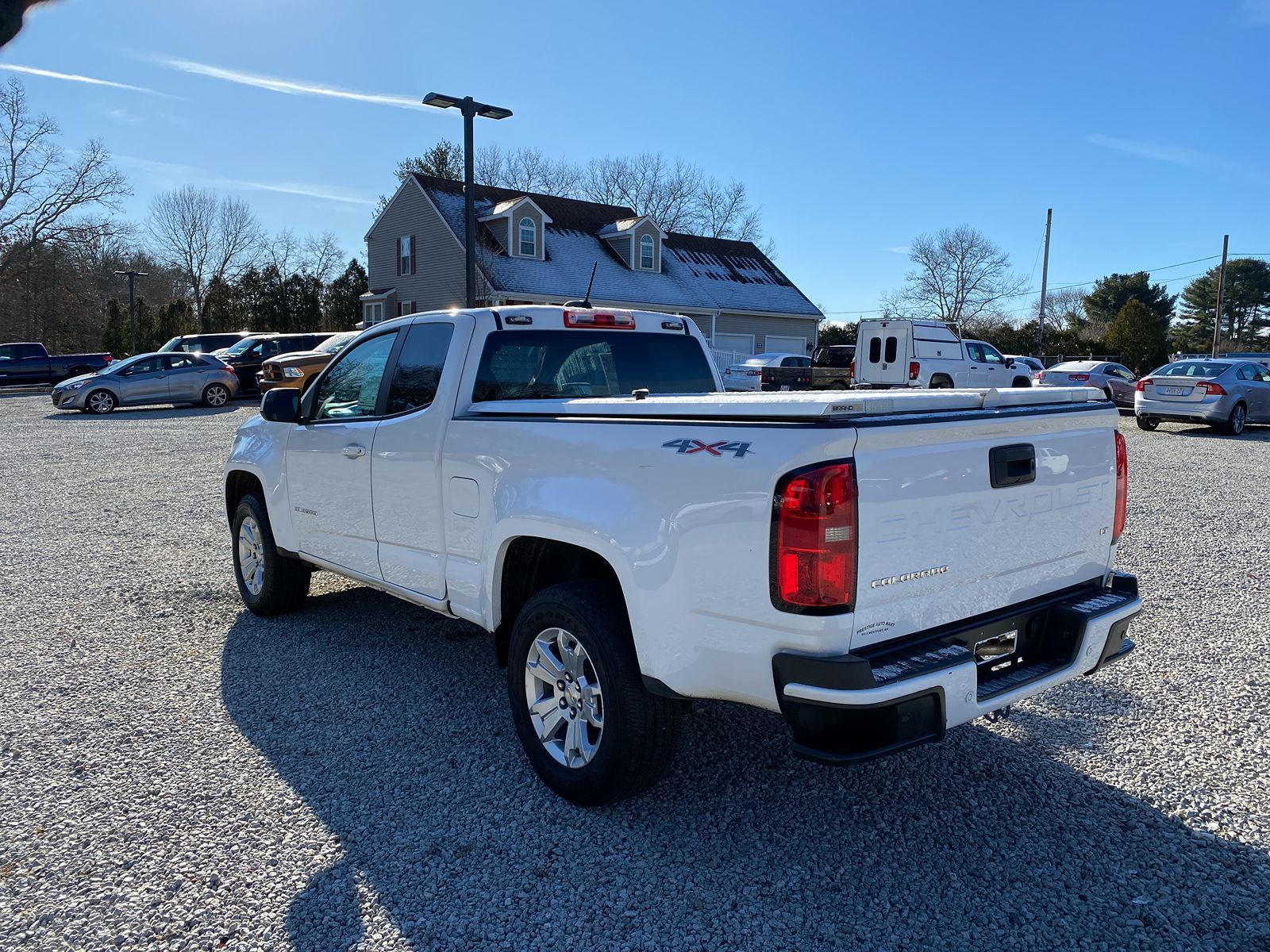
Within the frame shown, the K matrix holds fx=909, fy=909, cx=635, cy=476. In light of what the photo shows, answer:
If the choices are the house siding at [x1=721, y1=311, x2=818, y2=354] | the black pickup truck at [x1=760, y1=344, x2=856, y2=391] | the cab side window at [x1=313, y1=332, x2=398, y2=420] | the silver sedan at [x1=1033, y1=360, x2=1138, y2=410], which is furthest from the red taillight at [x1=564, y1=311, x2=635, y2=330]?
the house siding at [x1=721, y1=311, x2=818, y2=354]

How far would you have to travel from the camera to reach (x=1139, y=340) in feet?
150

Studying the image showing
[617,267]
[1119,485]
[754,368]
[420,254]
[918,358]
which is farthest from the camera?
[617,267]

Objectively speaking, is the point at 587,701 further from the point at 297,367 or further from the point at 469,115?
the point at 297,367

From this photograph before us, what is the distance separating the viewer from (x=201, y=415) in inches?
845

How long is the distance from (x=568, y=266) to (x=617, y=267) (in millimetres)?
2450

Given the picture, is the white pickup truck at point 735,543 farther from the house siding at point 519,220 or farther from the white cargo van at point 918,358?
the house siding at point 519,220

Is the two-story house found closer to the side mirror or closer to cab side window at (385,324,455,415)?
the side mirror

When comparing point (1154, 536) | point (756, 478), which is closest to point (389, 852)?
point (756, 478)

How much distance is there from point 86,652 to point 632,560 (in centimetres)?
390

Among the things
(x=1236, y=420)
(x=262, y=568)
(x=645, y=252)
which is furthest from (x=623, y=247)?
(x=262, y=568)

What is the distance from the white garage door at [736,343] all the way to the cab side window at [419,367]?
32967 millimetres

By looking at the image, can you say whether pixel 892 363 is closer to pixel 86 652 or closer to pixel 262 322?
pixel 86 652

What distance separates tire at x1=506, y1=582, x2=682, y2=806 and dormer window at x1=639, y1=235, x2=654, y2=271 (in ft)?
110

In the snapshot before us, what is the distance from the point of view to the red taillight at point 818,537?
8.57 ft
